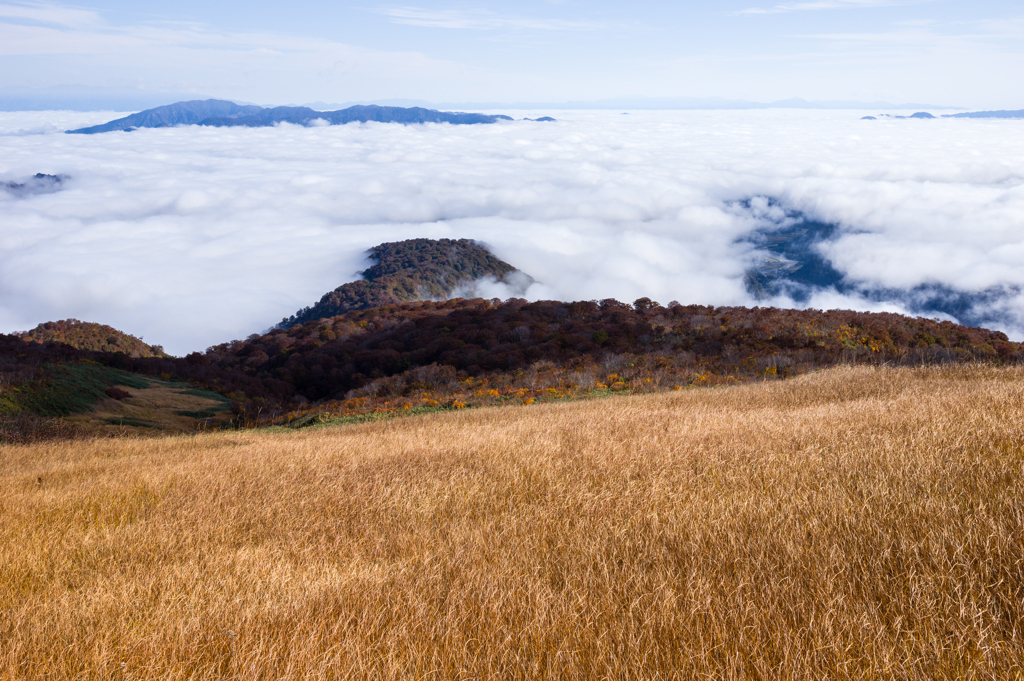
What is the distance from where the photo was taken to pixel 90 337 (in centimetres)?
4431

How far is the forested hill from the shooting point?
89250 millimetres

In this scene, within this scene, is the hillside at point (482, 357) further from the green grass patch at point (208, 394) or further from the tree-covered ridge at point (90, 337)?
the green grass patch at point (208, 394)

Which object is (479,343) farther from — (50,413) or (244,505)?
(244,505)

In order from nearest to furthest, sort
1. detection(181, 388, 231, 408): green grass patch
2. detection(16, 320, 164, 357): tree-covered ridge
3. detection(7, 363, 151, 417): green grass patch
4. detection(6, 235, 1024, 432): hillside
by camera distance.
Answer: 1. detection(7, 363, 151, 417): green grass patch
2. detection(6, 235, 1024, 432): hillside
3. detection(181, 388, 231, 408): green grass patch
4. detection(16, 320, 164, 357): tree-covered ridge

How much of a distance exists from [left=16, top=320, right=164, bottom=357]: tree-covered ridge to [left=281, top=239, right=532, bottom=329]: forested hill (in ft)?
114

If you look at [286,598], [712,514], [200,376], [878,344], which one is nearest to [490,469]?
[712,514]

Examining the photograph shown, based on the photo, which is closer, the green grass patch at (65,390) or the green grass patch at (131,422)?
the green grass patch at (65,390)

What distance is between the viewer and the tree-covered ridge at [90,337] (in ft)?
141

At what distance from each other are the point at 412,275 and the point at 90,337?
67.7m

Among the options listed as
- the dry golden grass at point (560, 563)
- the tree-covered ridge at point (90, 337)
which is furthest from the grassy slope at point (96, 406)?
the tree-covered ridge at point (90, 337)

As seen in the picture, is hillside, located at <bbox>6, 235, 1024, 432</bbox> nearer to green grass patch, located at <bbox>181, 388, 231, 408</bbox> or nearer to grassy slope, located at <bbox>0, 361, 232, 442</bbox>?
grassy slope, located at <bbox>0, 361, 232, 442</bbox>

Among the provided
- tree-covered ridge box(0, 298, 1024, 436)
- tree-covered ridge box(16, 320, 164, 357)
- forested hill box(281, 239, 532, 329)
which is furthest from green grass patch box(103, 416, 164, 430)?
forested hill box(281, 239, 532, 329)

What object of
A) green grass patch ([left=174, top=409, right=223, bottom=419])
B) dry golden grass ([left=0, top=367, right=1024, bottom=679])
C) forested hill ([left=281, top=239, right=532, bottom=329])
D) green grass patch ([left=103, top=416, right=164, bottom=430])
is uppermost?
dry golden grass ([left=0, top=367, right=1024, bottom=679])

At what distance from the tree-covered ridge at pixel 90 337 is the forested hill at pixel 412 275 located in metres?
34.7
